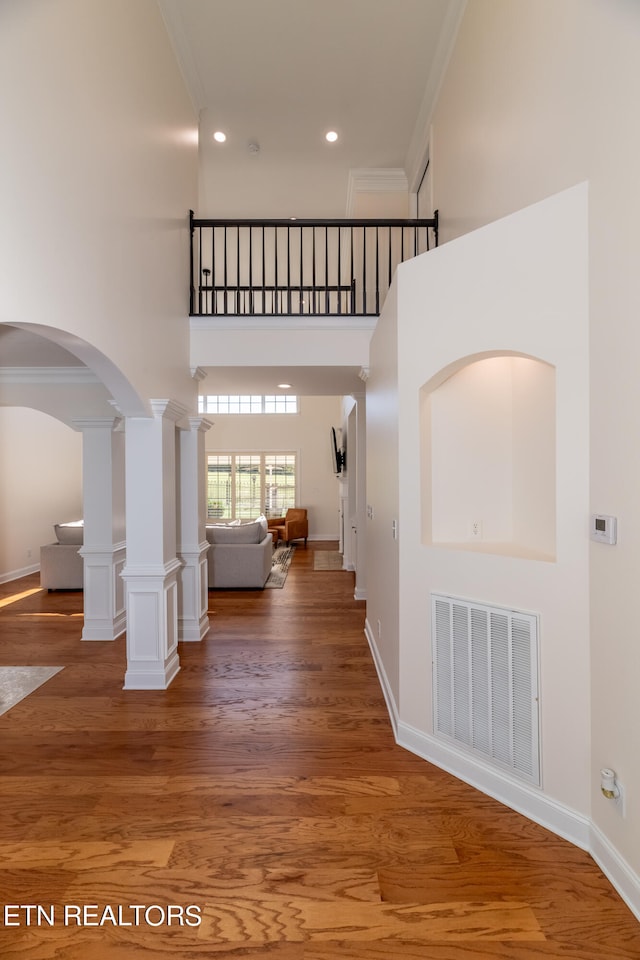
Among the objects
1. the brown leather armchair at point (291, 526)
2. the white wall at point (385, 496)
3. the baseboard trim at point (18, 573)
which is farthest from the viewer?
the brown leather armchair at point (291, 526)

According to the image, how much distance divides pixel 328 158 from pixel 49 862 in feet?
23.1

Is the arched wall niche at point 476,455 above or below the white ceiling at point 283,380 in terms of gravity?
below

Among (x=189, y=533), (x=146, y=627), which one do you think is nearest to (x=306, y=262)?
(x=189, y=533)

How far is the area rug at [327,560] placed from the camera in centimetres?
839

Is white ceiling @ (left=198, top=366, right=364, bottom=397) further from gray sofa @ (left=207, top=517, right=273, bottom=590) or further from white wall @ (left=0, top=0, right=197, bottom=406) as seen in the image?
gray sofa @ (left=207, top=517, right=273, bottom=590)

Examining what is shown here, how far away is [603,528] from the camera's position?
6.42 feet

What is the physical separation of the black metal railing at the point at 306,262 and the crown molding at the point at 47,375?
128 centimetres

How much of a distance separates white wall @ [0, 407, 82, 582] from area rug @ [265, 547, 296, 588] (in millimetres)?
3777

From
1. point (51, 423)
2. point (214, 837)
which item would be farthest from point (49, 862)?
point (51, 423)

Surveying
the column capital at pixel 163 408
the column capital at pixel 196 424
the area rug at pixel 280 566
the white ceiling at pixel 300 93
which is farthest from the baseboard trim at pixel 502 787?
the area rug at pixel 280 566

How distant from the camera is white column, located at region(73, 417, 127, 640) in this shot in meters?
4.83

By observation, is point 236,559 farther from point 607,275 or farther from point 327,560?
point 607,275

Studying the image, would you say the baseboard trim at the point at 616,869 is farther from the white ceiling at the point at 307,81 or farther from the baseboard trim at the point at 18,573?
the baseboard trim at the point at 18,573

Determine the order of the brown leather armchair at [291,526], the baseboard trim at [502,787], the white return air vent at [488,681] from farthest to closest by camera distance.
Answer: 1. the brown leather armchair at [291,526]
2. the white return air vent at [488,681]
3. the baseboard trim at [502,787]
